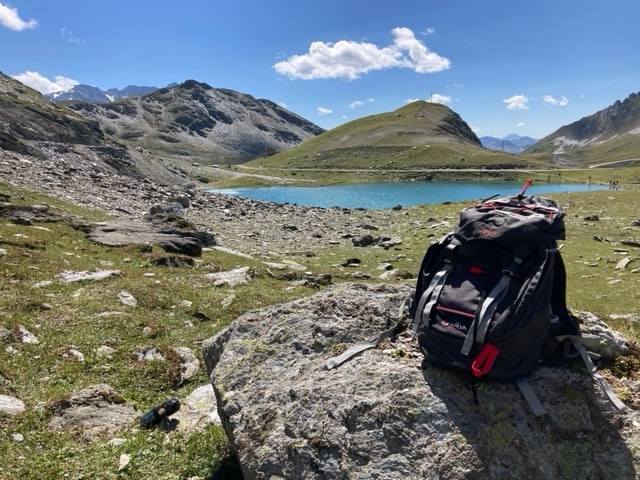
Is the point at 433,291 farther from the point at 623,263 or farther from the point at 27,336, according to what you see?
the point at 623,263

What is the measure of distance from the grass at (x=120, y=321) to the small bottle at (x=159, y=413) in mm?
370

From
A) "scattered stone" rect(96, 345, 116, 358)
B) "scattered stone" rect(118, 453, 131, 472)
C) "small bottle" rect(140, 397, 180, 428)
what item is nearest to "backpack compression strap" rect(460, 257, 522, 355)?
"scattered stone" rect(118, 453, 131, 472)

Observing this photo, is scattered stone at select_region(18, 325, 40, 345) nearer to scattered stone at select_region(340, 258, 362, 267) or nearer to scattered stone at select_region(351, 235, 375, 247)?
scattered stone at select_region(340, 258, 362, 267)

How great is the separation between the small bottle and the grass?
0.37 meters

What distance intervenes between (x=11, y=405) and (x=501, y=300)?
892cm

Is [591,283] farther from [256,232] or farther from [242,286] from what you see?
[256,232]

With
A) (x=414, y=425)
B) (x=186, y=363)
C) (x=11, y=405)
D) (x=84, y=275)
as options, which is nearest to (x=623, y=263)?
(x=186, y=363)

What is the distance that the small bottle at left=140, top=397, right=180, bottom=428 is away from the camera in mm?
8195

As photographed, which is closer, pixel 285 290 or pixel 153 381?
pixel 153 381

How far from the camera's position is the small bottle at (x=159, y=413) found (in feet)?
26.9

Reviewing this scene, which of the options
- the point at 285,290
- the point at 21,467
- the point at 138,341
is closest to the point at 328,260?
the point at 285,290

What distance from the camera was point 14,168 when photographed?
41.2 metres

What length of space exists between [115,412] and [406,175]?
151720 millimetres

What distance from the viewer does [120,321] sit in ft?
41.9
